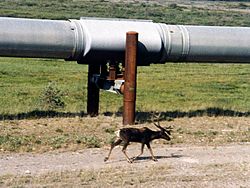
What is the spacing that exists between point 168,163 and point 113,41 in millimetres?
5681

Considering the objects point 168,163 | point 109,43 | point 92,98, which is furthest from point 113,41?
point 168,163

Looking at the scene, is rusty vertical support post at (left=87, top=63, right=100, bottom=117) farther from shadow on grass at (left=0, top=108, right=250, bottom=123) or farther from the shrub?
the shrub

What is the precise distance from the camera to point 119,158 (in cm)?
1658

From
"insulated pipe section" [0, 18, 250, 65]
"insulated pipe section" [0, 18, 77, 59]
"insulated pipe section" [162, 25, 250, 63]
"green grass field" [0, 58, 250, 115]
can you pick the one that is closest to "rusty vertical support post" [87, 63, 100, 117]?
"insulated pipe section" [0, 18, 250, 65]

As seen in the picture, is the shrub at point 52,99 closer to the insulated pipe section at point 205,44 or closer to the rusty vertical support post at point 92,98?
the rusty vertical support post at point 92,98

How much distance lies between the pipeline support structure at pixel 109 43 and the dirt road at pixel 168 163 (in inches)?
151

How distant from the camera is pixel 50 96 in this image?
29.2 m

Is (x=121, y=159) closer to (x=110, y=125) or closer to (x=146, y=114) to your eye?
(x=110, y=125)

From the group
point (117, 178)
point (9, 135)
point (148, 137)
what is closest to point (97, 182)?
point (117, 178)

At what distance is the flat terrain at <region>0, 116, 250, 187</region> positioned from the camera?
14.6m

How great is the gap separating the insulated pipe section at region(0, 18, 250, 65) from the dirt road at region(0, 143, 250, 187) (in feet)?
12.7

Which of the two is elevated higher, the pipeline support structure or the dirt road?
the pipeline support structure

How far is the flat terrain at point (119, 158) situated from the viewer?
574 inches

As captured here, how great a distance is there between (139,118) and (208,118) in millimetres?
2369
